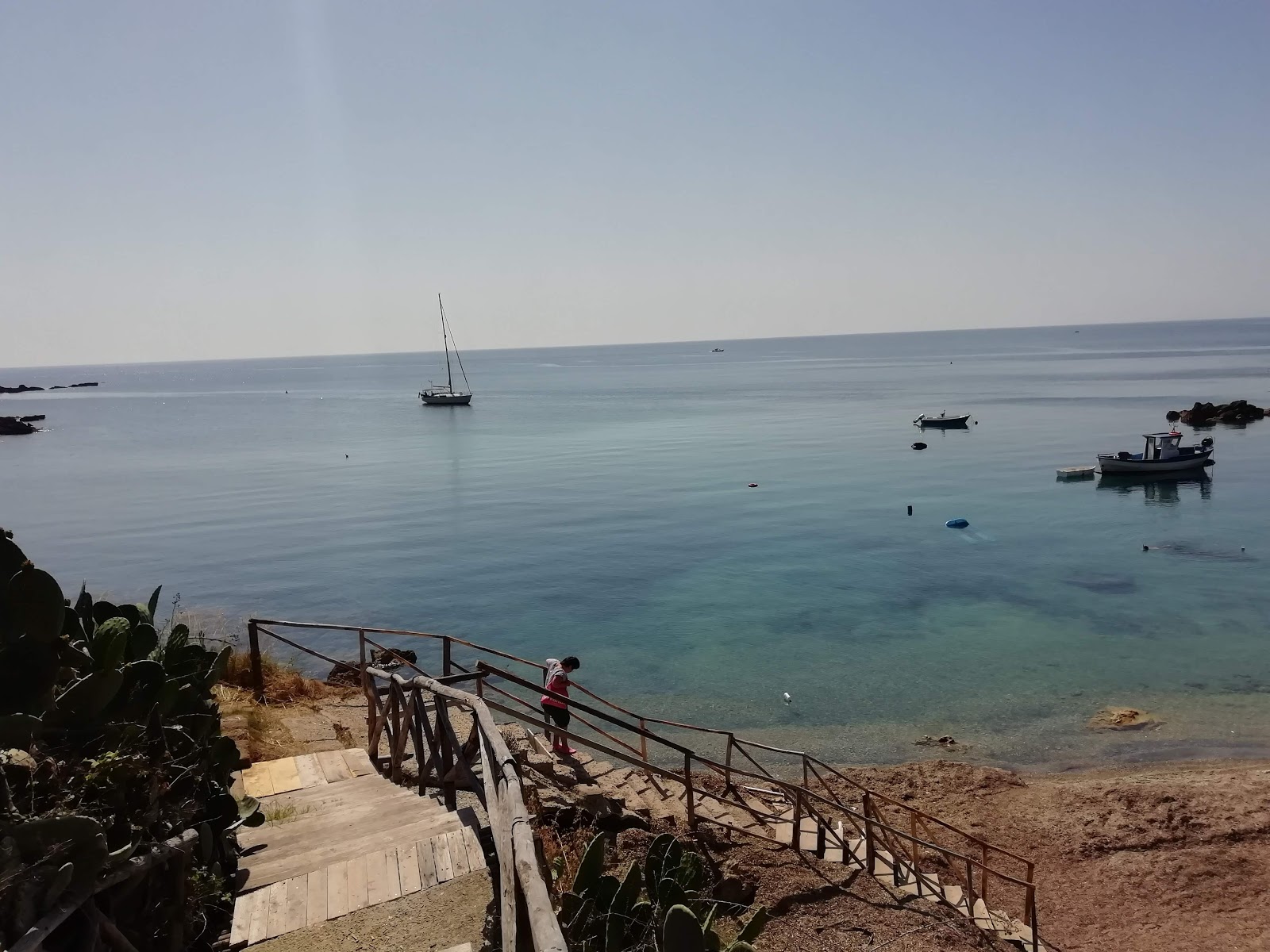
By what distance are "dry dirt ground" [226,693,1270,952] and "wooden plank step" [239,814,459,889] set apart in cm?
512

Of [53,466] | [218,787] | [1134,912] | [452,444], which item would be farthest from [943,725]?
[53,466]

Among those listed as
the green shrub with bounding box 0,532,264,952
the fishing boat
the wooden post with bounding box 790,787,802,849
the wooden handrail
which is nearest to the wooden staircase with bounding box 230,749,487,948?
the green shrub with bounding box 0,532,264,952

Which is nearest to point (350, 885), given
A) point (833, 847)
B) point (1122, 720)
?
point (833, 847)

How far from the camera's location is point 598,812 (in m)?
11.6

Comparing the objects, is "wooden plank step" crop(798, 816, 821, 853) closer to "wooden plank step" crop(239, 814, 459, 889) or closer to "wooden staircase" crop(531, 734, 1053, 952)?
"wooden staircase" crop(531, 734, 1053, 952)

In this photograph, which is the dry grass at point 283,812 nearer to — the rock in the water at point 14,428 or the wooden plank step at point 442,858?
the wooden plank step at point 442,858

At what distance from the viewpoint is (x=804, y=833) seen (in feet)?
43.4

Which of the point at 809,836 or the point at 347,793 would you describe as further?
the point at 809,836

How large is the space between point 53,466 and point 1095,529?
79.2 meters

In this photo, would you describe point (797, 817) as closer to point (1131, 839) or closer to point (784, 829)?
point (784, 829)

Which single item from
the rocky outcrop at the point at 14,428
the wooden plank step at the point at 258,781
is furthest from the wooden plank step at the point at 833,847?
the rocky outcrop at the point at 14,428

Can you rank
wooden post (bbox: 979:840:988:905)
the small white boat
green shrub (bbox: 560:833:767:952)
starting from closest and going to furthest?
green shrub (bbox: 560:833:767:952) < wooden post (bbox: 979:840:988:905) < the small white boat

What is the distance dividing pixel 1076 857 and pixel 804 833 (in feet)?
18.2

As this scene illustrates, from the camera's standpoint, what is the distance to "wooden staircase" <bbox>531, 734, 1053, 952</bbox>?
1188 centimetres
